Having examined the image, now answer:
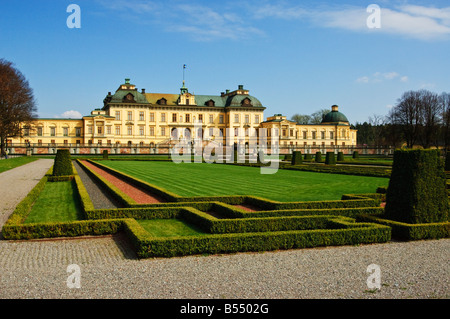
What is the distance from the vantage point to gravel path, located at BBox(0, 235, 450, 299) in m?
4.34

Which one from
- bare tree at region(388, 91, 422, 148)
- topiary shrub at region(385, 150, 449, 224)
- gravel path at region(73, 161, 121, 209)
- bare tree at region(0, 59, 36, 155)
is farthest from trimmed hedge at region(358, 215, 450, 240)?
bare tree at region(388, 91, 422, 148)

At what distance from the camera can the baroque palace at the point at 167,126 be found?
58.6 meters

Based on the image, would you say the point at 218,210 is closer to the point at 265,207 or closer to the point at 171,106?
the point at 265,207

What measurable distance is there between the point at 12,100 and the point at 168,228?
3435 centimetres

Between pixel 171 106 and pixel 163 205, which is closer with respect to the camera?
pixel 163 205

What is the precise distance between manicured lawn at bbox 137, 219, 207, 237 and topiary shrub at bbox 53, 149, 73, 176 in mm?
9402

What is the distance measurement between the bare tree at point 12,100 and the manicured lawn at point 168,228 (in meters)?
31.8

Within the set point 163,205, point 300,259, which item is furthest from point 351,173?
point 300,259

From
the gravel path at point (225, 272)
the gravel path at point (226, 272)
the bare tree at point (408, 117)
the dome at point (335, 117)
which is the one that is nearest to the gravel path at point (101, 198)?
the gravel path at point (225, 272)

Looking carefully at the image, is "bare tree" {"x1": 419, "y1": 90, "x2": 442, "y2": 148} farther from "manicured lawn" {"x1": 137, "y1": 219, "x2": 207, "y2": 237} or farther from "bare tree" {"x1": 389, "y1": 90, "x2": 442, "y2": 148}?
"manicured lawn" {"x1": 137, "y1": 219, "x2": 207, "y2": 237}

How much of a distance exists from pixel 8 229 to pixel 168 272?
3.28 meters

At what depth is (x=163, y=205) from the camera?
29.8 ft

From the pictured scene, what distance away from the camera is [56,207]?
9711mm
